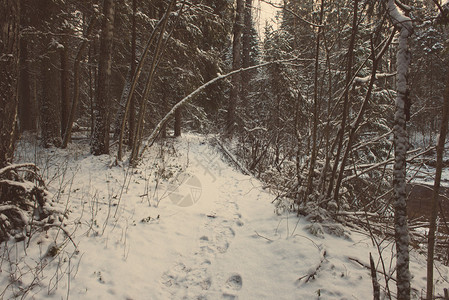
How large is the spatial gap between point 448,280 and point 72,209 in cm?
428

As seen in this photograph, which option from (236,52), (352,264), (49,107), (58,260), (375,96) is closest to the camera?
(58,260)

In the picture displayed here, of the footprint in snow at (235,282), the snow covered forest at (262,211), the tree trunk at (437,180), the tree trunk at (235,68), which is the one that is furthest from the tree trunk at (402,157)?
the tree trunk at (235,68)

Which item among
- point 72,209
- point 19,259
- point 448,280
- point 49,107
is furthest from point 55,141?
point 448,280

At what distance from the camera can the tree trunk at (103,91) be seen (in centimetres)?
589

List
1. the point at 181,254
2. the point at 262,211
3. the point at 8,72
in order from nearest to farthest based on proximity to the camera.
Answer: the point at 8,72
the point at 181,254
the point at 262,211

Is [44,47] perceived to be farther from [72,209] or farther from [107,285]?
[107,285]

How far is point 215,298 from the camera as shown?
2.19 m

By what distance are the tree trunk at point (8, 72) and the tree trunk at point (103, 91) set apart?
11.8 feet

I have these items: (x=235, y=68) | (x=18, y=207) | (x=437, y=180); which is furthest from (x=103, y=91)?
(x=235, y=68)

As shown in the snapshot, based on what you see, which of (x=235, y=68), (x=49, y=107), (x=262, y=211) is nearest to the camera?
(x=262, y=211)

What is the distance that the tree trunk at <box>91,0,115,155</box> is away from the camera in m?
5.89

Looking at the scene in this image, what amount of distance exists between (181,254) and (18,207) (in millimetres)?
1775

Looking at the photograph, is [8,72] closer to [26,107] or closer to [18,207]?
[18,207]

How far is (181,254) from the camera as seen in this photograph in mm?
2846
